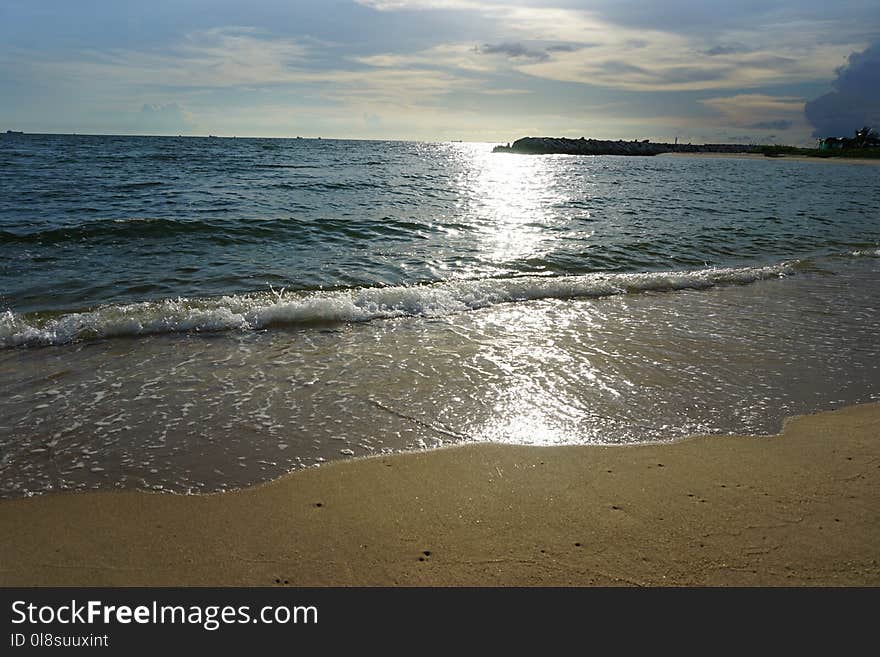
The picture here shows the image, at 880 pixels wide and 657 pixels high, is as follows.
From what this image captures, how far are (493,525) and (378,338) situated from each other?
12.4 feet

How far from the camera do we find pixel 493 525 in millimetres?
3078

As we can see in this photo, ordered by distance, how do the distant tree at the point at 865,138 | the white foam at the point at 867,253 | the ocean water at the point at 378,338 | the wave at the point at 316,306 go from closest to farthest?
the ocean water at the point at 378,338, the wave at the point at 316,306, the white foam at the point at 867,253, the distant tree at the point at 865,138

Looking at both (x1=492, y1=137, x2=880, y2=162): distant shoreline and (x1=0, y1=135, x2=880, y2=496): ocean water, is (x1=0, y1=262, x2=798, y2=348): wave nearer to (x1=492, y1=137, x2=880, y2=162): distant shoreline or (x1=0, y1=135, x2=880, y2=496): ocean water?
(x1=0, y1=135, x2=880, y2=496): ocean water

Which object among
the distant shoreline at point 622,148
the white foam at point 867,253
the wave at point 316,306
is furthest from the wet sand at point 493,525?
the distant shoreline at point 622,148

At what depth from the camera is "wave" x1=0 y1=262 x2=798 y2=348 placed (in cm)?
650

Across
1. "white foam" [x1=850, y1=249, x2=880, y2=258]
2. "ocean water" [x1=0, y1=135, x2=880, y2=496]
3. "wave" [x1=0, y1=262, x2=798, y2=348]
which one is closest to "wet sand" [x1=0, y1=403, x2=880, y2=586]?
"ocean water" [x1=0, y1=135, x2=880, y2=496]

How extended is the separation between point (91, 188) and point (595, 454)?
2212 cm

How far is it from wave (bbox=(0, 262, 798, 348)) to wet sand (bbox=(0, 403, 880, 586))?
359 cm

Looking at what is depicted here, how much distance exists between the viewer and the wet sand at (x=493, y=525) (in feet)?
8.87

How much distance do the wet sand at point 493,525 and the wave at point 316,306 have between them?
11.8ft

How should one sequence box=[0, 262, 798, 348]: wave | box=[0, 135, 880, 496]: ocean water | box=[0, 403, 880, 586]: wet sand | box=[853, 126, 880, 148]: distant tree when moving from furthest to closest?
box=[853, 126, 880, 148]: distant tree < box=[0, 262, 798, 348]: wave < box=[0, 135, 880, 496]: ocean water < box=[0, 403, 880, 586]: wet sand

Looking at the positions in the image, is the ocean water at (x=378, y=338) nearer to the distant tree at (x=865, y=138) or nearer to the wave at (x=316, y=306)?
the wave at (x=316, y=306)

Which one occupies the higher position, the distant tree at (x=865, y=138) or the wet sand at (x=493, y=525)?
the distant tree at (x=865, y=138)
